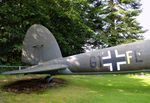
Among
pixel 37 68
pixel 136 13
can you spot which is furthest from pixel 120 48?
pixel 136 13

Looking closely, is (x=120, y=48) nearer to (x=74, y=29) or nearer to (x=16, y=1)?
(x=16, y=1)

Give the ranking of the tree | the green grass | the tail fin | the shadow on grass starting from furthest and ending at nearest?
the tree < the tail fin < the shadow on grass < the green grass

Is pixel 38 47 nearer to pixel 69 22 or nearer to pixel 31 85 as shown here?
pixel 31 85

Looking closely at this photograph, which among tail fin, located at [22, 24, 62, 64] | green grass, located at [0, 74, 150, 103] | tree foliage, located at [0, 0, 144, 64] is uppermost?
tree foliage, located at [0, 0, 144, 64]

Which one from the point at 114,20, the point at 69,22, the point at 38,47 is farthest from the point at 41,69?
the point at 114,20

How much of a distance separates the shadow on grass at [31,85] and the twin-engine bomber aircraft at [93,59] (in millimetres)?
770

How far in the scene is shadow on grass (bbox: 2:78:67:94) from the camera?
1373 centimetres

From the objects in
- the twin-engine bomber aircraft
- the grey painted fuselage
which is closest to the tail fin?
the twin-engine bomber aircraft

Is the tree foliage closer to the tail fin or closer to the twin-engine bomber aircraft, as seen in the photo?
the tail fin

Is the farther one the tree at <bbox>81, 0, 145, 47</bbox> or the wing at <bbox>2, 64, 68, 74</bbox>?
the tree at <bbox>81, 0, 145, 47</bbox>

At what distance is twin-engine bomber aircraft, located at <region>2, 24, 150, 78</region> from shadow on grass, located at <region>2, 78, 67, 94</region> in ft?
2.53

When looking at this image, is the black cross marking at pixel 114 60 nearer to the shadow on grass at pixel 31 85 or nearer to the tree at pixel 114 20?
the shadow on grass at pixel 31 85

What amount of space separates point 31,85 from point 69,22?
1369 centimetres

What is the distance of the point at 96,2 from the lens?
119 feet
